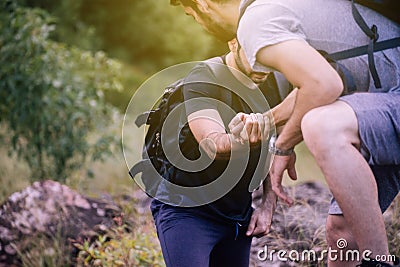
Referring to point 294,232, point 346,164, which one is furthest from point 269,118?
point 294,232

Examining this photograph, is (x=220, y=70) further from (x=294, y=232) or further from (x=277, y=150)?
(x=294, y=232)

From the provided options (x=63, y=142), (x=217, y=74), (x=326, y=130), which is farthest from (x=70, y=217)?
(x=326, y=130)

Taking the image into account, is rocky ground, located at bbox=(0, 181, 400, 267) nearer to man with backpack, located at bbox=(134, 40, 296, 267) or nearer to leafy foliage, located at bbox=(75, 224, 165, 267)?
leafy foliage, located at bbox=(75, 224, 165, 267)

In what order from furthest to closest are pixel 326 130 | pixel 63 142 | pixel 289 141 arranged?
pixel 63 142 → pixel 289 141 → pixel 326 130

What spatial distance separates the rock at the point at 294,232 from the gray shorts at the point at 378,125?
66cm

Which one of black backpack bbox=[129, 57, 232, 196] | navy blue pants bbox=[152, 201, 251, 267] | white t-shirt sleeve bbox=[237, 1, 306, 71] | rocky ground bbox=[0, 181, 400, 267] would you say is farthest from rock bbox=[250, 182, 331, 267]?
white t-shirt sleeve bbox=[237, 1, 306, 71]

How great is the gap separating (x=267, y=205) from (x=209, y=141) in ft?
1.13

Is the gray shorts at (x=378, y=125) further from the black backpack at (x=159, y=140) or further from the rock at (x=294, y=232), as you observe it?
the rock at (x=294, y=232)

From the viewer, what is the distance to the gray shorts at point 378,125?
1.89 m

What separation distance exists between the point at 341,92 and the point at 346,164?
17 centimetres

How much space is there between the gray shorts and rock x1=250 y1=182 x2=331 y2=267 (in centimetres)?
66

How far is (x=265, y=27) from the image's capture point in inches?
72.4

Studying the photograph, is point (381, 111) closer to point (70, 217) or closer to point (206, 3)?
point (206, 3)

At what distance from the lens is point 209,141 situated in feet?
6.68
